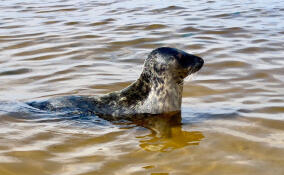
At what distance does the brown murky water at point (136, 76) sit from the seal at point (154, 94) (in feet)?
0.91

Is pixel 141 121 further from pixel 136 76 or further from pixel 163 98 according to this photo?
pixel 136 76

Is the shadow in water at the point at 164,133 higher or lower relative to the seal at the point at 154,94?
lower

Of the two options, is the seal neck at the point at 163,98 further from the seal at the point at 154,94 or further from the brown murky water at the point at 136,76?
the brown murky water at the point at 136,76

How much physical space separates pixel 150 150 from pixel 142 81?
1.62 m

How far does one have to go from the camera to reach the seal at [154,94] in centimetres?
606

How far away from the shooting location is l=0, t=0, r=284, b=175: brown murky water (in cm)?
453

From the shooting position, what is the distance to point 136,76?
8.01m

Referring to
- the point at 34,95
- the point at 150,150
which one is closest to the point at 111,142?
the point at 150,150

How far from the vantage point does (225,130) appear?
17.6 feet

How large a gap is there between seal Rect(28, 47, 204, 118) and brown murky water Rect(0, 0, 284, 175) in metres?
0.28

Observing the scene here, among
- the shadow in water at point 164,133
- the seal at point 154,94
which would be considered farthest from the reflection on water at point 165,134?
the seal at point 154,94

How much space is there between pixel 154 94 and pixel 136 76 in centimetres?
188

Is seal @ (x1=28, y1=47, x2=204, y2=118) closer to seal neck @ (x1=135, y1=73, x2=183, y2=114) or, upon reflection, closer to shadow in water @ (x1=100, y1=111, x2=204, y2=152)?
seal neck @ (x1=135, y1=73, x2=183, y2=114)

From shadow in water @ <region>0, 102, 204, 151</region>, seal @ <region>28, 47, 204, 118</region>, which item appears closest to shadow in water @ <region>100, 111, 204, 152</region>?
shadow in water @ <region>0, 102, 204, 151</region>
